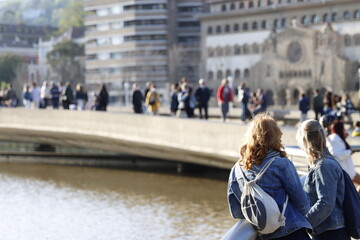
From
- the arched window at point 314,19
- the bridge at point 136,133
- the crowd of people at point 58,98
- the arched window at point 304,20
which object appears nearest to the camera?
the bridge at point 136,133

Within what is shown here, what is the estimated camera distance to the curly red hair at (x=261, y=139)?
5.84 m

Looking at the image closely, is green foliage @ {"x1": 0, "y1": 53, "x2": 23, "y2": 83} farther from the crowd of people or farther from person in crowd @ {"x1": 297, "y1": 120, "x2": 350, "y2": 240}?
person in crowd @ {"x1": 297, "y1": 120, "x2": 350, "y2": 240}

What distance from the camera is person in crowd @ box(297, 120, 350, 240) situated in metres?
6.52

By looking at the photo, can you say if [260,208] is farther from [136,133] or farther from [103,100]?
[103,100]

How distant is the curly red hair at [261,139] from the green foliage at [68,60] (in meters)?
128

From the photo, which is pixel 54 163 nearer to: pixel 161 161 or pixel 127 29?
pixel 161 161

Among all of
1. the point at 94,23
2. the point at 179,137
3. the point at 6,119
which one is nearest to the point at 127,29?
the point at 94,23

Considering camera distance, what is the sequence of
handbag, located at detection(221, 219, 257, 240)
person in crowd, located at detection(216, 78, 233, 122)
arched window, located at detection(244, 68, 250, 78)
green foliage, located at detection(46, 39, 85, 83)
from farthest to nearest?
green foliage, located at detection(46, 39, 85, 83), arched window, located at detection(244, 68, 250, 78), person in crowd, located at detection(216, 78, 233, 122), handbag, located at detection(221, 219, 257, 240)

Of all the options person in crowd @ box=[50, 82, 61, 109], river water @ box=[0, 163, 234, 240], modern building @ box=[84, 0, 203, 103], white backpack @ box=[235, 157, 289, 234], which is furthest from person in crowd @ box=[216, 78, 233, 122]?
modern building @ box=[84, 0, 203, 103]

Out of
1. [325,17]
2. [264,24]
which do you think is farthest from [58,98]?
[264,24]

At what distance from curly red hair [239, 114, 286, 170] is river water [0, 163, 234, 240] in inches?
392

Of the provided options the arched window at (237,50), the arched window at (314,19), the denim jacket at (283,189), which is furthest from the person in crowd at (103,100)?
the arched window at (237,50)

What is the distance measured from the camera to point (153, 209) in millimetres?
19812

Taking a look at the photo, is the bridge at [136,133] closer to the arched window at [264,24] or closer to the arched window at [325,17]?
the arched window at [325,17]
